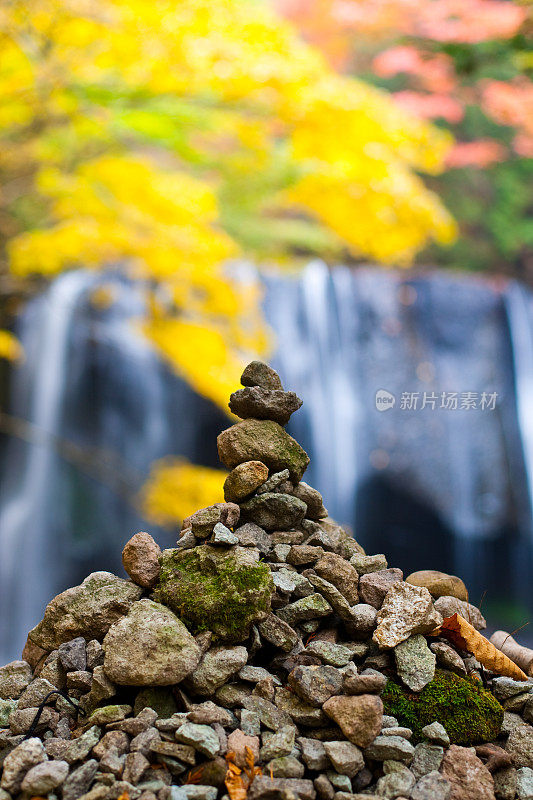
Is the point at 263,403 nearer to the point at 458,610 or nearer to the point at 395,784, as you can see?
the point at 458,610

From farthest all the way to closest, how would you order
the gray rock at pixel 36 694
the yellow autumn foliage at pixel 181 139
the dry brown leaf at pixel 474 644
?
the yellow autumn foliage at pixel 181 139, the dry brown leaf at pixel 474 644, the gray rock at pixel 36 694

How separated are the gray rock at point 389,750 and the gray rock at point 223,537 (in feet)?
1.96

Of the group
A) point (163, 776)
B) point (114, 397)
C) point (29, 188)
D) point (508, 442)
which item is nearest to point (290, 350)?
point (114, 397)

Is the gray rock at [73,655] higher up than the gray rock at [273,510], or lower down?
lower down

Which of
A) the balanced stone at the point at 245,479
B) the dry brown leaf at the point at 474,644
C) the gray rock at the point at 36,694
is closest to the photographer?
the gray rock at the point at 36,694

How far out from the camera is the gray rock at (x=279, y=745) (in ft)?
4.74

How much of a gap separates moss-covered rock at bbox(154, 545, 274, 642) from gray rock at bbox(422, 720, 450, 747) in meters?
0.49

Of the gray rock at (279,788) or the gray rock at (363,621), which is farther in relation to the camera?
the gray rock at (363,621)

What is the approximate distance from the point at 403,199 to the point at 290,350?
6.20ft

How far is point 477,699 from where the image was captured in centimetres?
164

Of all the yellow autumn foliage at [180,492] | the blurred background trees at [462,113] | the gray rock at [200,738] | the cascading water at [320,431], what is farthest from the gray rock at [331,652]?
the blurred background trees at [462,113]

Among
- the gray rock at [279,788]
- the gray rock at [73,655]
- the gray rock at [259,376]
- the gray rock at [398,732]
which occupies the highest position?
the gray rock at [259,376]

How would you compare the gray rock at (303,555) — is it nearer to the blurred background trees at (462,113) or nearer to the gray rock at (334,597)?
the gray rock at (334,597)

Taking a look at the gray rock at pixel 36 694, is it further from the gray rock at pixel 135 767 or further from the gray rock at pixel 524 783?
the gray rock at pixel 524 783
